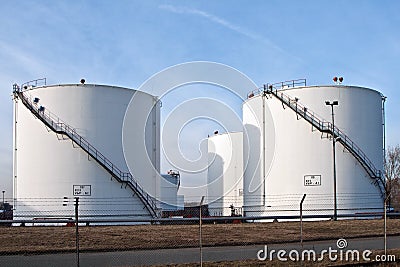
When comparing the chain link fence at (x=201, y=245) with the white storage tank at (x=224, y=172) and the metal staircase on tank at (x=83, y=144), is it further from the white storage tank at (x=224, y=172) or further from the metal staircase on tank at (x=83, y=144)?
the white storage tank at (x=224, y=172)

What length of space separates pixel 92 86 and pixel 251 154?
1268cm

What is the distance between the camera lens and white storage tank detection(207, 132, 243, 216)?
4892 cm

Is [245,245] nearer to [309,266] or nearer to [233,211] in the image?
[309,266]

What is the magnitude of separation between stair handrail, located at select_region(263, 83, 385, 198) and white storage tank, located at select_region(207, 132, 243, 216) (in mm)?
10374

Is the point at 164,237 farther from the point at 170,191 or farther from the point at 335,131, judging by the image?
the point at 170,191

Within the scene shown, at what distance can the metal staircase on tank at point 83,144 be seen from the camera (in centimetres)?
3359

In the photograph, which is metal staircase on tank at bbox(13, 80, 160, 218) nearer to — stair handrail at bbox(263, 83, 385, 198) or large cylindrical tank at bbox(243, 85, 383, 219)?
large cylindrical tank at bbox(243, 85, 383, 219)

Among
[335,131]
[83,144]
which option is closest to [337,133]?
[335,131]

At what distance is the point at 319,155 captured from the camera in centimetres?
3656

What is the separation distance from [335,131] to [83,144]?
50.6ft

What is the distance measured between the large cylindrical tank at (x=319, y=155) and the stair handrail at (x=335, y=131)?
0.20m

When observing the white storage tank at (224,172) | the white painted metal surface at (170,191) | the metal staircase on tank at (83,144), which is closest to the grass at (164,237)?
the metal staircase on tank at (83,144)

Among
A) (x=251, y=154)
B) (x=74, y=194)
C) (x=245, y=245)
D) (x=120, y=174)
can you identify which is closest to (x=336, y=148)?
(x=251, y=154)

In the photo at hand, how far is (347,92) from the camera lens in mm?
36906
